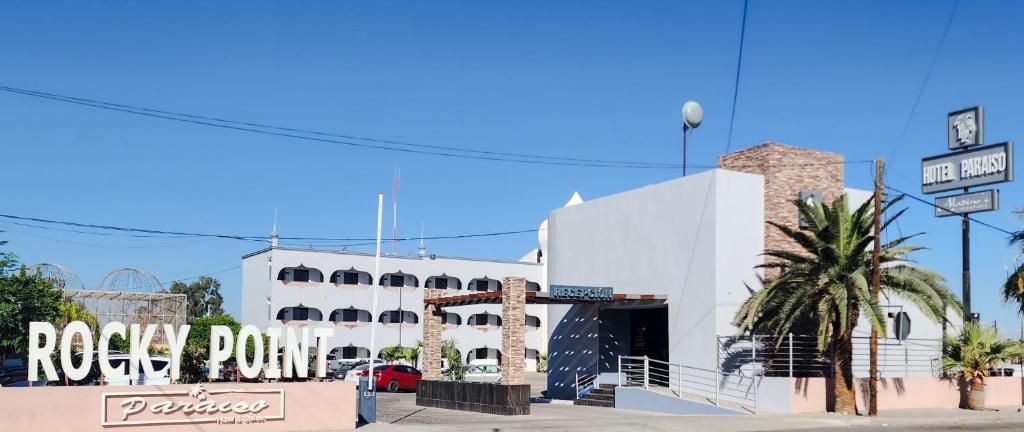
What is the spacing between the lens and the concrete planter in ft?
93.0

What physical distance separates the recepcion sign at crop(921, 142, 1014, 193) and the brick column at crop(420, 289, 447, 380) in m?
19.7

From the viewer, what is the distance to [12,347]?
43344 mm

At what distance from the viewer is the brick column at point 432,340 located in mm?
33875

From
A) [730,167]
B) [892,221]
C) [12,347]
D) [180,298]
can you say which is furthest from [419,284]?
[892,221]

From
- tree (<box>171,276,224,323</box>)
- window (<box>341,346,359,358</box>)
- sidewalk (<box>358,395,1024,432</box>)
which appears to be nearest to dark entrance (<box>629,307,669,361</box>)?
sidewalk (<box>358,395,1024,432</box>)

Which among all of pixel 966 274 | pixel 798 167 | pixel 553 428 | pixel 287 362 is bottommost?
pixel 553 428

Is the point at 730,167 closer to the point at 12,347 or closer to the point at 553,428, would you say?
the point at 553,428

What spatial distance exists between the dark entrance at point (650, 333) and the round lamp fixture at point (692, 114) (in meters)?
7.92

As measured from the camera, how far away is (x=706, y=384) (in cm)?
3178

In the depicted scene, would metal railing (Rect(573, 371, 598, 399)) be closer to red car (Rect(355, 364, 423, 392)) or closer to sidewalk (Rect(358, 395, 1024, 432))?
sidewalk (Rect(358, 395, 1024, 432))

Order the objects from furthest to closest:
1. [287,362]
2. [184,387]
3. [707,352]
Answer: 1. [707,352]
2. [287,362]
3. [184,387]

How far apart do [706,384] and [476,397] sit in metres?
7.57

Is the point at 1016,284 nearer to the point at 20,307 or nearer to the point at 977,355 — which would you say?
the point at 977,355

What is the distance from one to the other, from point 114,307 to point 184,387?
161ft
